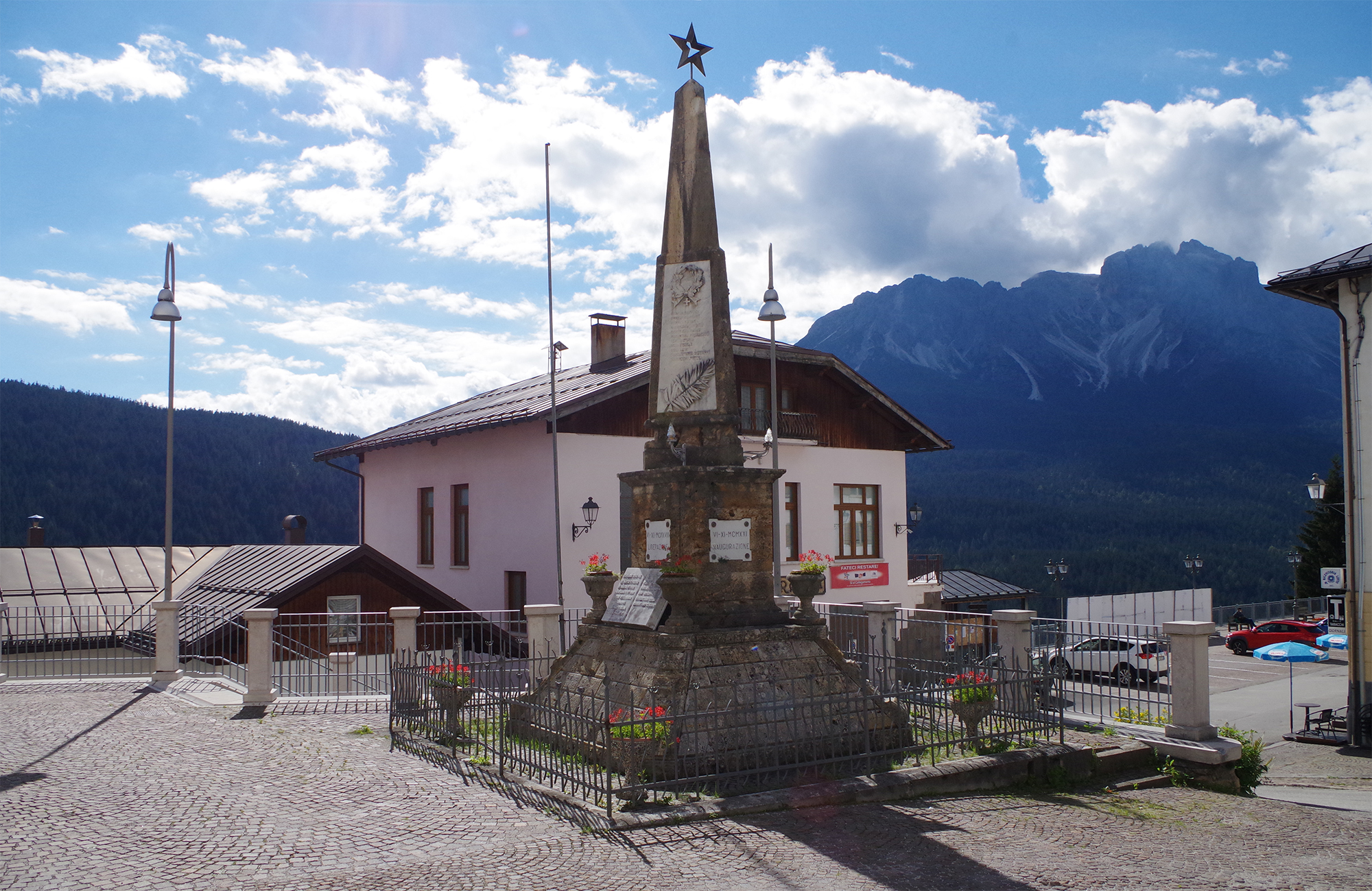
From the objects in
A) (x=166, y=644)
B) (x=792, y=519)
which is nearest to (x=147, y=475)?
(x=792, y=519)

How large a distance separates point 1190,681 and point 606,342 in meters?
19.1

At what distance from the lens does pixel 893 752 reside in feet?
27.7

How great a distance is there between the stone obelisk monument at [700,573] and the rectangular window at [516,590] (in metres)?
12.1

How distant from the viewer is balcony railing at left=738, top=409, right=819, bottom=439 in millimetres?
23719

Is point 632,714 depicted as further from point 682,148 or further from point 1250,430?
point 1250,430

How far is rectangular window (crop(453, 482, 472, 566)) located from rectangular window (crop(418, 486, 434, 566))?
1357 mm

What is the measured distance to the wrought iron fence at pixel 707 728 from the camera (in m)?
7.45

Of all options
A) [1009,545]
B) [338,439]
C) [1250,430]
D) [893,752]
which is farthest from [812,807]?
[1250,430]

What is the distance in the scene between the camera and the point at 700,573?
930 cm

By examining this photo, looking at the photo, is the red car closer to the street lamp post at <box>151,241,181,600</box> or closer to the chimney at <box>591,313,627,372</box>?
the chimney at <box>591,313,627,372</box>

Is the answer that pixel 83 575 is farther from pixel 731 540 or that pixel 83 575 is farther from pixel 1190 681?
pixel 1190 681

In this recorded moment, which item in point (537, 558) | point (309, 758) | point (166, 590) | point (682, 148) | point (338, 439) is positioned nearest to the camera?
point (309, 758)

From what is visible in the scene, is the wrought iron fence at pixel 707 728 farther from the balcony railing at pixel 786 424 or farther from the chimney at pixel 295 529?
the chimney at pixel 295 529

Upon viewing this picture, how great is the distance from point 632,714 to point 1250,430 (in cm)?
15082
